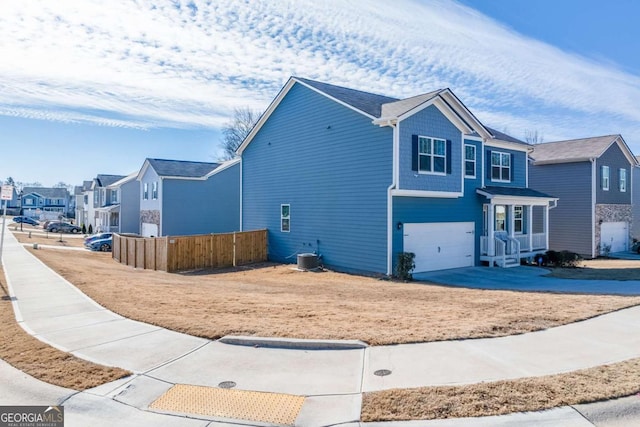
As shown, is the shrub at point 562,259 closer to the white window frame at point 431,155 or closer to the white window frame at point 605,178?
the white window frame at point 431,155

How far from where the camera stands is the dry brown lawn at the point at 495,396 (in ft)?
15.5

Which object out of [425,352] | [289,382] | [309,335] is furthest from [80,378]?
[425,352]

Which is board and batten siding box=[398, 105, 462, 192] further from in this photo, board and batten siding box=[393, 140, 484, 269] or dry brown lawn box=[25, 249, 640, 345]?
dry brown lawn box=[25, 249, 640, 345]

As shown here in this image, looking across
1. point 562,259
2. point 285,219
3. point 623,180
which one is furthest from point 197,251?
point 623,180

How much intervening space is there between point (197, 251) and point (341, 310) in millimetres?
13937

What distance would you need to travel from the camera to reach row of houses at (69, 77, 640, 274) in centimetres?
1778

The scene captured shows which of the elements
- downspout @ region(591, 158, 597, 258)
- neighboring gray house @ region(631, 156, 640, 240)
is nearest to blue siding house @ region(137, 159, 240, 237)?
downspout @ region(591, 158, 597, 258)

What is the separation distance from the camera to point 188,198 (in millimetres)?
32875

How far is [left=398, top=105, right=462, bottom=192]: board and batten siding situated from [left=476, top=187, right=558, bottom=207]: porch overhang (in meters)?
2.34

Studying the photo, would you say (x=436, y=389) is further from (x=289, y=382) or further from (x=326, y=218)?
(x=326, y=218)

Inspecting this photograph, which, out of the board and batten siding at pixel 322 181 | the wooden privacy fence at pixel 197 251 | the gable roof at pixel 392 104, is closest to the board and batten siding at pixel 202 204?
the wooden privacy fence at pixel 197 251

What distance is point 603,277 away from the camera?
1716cm

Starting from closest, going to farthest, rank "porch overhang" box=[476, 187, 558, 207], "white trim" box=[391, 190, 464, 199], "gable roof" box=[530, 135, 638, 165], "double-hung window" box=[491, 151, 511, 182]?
"white trim" box=[391, 190, 464, 199] < "porch overhang" box=[476, 187, 558, 207] < "double-hung window" box=[491, 151, 511, 182] < "gable roof" box=[530, 135, 638, 165]

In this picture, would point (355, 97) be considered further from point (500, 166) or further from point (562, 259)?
point (562, 259)
